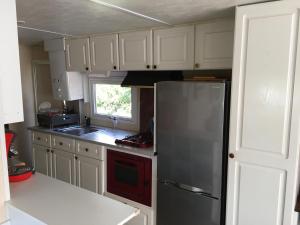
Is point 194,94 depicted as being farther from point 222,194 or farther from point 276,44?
point 222,194

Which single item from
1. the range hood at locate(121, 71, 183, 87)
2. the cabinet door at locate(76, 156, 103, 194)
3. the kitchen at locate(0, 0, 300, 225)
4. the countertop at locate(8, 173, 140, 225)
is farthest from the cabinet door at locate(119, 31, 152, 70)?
the countertop at locate(8, 173, 140, 225)

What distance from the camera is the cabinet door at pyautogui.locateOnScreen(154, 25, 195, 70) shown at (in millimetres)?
2354

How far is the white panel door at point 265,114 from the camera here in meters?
1.64

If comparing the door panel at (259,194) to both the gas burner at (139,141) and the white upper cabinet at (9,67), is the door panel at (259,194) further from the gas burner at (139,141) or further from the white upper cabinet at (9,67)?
the white upper cabinet at (9,67)

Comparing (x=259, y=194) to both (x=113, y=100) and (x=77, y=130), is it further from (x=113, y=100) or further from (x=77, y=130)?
(x=77, y=130)

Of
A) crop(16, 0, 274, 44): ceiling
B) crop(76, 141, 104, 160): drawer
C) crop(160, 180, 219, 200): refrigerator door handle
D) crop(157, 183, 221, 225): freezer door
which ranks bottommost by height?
crop(157, 183, 221, 225): freezer door

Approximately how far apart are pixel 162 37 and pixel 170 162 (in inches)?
48.2

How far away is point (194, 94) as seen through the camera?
2.08 m

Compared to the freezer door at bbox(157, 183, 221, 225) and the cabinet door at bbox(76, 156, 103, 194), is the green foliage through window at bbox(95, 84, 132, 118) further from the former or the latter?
the freezer door at bbox(157, 183, 221, 225)

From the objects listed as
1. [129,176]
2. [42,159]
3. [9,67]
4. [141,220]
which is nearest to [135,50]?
[129,176]

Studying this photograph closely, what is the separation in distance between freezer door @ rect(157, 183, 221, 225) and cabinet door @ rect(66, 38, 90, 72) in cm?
178

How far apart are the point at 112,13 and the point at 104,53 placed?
1.00m

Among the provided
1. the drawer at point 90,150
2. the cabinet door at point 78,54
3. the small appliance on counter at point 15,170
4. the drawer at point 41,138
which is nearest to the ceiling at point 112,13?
the cabinet door at point 78,54

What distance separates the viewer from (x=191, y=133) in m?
2.13
